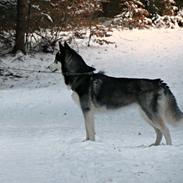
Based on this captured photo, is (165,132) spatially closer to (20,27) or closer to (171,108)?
(171,108)

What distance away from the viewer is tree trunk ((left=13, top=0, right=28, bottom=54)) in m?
21.9

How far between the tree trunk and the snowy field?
0.63 m

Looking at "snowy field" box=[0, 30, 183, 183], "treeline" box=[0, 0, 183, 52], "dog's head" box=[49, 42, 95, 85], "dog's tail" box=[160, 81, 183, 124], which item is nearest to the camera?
"snowy field" box=[0, 30, 183, 183]

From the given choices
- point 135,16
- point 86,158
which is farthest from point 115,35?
point 86,158

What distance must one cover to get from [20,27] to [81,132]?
12.2 metres

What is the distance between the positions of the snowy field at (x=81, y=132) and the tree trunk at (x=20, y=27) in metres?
0.63

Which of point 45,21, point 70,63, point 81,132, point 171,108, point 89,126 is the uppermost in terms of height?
point 45,21

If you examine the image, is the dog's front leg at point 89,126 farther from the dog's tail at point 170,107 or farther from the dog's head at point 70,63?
the dog's tail at point 170,107

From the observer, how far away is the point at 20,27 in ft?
72.4

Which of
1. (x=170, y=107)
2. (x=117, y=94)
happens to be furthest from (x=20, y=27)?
(x=170, y=107)

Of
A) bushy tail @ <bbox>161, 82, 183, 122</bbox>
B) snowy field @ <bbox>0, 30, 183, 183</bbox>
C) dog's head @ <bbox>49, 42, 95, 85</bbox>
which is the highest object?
dog's head @ <bbox>49, 42, 95, 85</bbox>

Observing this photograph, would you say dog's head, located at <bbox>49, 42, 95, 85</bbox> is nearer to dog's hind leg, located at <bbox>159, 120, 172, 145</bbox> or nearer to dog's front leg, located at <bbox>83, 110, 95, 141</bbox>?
dog's front leg, located at <bbox>83, 110, 95, 141</bbox>

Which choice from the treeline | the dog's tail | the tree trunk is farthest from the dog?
the treeline

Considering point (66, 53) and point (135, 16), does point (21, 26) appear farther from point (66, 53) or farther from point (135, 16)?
point (66, 53)
